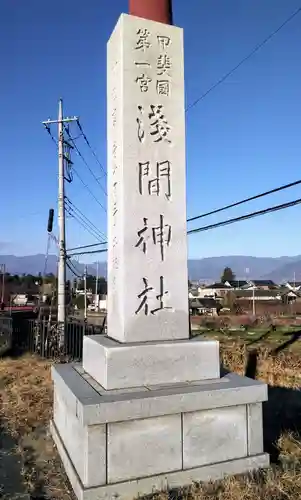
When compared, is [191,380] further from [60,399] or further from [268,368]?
[268,368]

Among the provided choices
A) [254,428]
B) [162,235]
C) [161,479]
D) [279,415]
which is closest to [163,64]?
[162,235]

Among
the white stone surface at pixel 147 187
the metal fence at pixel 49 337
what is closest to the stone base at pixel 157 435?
the white stone surface at pixel 147 187

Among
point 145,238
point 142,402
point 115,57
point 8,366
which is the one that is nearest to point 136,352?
point 142,402

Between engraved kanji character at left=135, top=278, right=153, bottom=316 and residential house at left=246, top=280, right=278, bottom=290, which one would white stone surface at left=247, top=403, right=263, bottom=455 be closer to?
engraved kanji character at left=135, top=278, right=153, bottom=316

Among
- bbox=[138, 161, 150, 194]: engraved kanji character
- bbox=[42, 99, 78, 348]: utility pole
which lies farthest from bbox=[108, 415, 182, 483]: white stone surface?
bbox=[42, 99, 78, 348]: utility pole

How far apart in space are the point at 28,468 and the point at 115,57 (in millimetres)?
4410

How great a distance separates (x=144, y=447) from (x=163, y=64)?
154 inches

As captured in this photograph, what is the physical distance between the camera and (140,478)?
342 cm

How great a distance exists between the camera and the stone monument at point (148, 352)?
3416 mm

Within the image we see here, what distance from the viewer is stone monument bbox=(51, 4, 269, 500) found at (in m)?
3.42

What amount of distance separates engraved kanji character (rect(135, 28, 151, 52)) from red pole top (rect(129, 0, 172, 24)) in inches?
9.6

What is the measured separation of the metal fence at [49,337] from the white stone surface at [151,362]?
5.68 metres

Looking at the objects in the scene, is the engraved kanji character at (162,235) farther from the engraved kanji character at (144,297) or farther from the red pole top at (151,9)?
the red pole top at (151,9)

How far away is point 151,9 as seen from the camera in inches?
180
